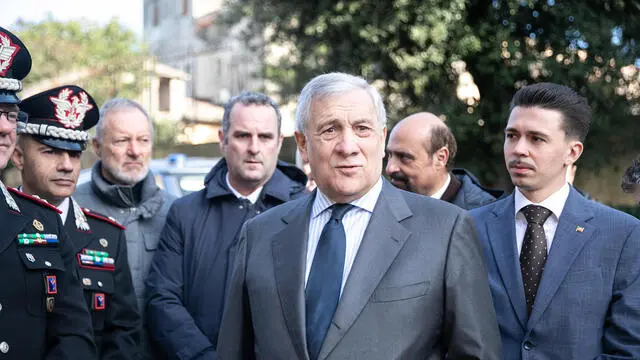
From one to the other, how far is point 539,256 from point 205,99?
4936cm

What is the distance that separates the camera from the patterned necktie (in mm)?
2949

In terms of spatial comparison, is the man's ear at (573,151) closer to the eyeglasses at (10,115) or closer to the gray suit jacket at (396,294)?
the gray suit jacket at (396,294)

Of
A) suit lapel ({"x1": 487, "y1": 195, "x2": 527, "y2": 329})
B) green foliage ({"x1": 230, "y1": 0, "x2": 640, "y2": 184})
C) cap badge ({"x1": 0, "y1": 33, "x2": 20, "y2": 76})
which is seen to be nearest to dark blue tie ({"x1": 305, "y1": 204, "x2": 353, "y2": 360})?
suit lapel ({"x1": 487, "y1": 195, "x2": 527, "y2": 329})

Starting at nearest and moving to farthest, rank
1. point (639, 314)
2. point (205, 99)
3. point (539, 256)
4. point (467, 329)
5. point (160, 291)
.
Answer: point (467, 329) → point (639, 314) → point (539, 256) → point (160, 291) → point (205, 99)

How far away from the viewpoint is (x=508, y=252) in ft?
9.96

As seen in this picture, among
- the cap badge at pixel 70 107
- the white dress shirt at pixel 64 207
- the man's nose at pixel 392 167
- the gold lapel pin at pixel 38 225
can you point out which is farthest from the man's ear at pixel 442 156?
the gold lapel pin at pixel 38 225

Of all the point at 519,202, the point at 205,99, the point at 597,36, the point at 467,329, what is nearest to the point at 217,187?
the point at 519,202

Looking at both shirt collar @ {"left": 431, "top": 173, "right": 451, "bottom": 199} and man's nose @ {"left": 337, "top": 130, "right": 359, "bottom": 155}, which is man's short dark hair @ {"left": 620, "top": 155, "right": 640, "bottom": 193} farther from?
man's nose @ {"left": 337, "top": 130, "right": 359, "bottom": 155}

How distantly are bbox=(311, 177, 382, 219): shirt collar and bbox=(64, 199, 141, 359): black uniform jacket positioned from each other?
4.78 feet

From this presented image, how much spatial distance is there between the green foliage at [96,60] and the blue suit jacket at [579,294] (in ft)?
103

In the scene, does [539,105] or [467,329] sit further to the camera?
[539,105]

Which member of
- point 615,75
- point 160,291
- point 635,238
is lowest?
point 160,291

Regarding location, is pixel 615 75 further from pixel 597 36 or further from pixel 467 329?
pixel 467 329

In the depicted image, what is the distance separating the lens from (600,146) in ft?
45.3
